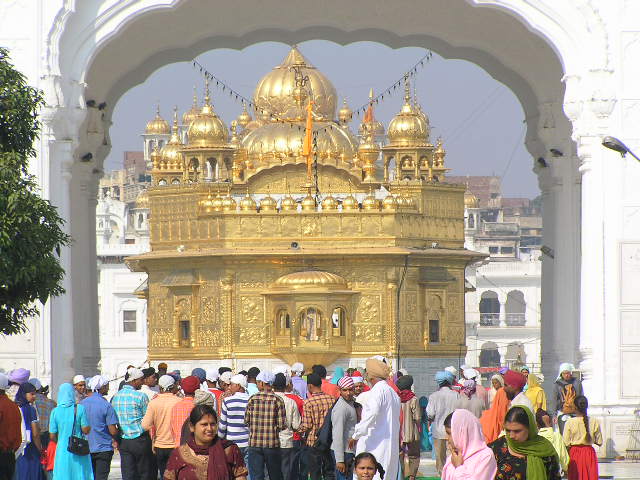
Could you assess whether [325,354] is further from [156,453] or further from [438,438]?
[156,453]

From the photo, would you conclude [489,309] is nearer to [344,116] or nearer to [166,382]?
[344,116]

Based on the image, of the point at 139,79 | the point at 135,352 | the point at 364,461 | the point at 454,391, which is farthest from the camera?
the point at 135,352

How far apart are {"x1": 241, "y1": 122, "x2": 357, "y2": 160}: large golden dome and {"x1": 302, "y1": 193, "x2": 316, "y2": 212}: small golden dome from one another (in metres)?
4.57

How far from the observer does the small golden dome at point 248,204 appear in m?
39.4

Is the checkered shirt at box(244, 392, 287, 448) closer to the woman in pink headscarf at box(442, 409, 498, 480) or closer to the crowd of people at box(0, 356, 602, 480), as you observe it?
the crowd of people at box(0, 356, 602, 480)

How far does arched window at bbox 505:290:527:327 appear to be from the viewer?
87.1 metres

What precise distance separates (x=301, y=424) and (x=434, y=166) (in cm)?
3125

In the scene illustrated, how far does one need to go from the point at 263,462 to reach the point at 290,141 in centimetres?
2980

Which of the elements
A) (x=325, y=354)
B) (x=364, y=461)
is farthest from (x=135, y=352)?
(x=364, y=461)

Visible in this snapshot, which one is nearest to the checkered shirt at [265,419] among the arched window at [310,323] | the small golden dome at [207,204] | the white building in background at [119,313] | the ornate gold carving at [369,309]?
the arched window at [310,323]

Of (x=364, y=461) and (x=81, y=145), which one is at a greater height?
(x=81, y=145)

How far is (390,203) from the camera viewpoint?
3978 centimetres

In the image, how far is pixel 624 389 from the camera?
2036 cm

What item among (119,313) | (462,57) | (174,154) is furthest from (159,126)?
(462,57)
